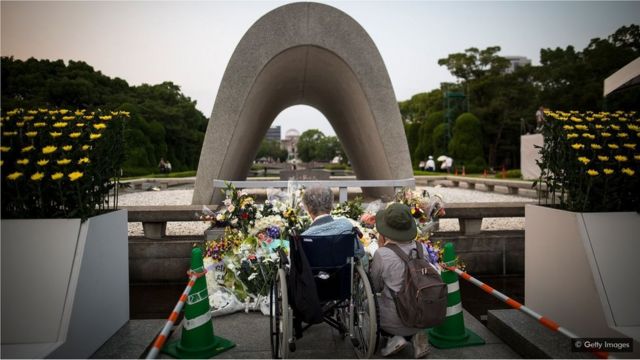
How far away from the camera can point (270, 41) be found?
862cm

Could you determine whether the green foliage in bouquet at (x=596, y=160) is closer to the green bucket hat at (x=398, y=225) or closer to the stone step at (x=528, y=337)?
the stone step at (x=528, y=337)

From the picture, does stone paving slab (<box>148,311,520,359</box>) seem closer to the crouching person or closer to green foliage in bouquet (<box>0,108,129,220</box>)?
the crouching person

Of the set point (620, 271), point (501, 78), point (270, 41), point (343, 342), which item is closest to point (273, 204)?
point (343, 342)

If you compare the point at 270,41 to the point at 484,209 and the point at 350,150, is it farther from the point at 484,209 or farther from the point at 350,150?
the point at 350,150

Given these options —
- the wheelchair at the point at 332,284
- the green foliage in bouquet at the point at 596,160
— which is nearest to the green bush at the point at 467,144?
the green foliage in bouquet at the point at 596,160

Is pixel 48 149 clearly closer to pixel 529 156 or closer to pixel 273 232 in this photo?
pixel 273 232

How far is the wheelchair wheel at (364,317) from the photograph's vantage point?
283 centimetres

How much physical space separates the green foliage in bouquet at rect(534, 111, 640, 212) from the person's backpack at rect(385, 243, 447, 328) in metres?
1.47

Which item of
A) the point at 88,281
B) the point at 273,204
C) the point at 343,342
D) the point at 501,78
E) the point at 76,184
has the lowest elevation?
the point at 343,342

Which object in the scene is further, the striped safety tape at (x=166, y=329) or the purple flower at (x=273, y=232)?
the purple flower at (x=273, y=232)

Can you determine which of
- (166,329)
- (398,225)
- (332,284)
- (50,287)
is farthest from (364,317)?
(50,287)

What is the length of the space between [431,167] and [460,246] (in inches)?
993

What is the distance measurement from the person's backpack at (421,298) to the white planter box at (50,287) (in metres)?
2.14

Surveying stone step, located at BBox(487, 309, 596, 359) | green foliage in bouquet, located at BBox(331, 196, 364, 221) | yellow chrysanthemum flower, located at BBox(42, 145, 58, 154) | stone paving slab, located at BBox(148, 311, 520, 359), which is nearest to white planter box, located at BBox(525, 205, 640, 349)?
stone step, located at BBox(487, 309, 596, 359)
